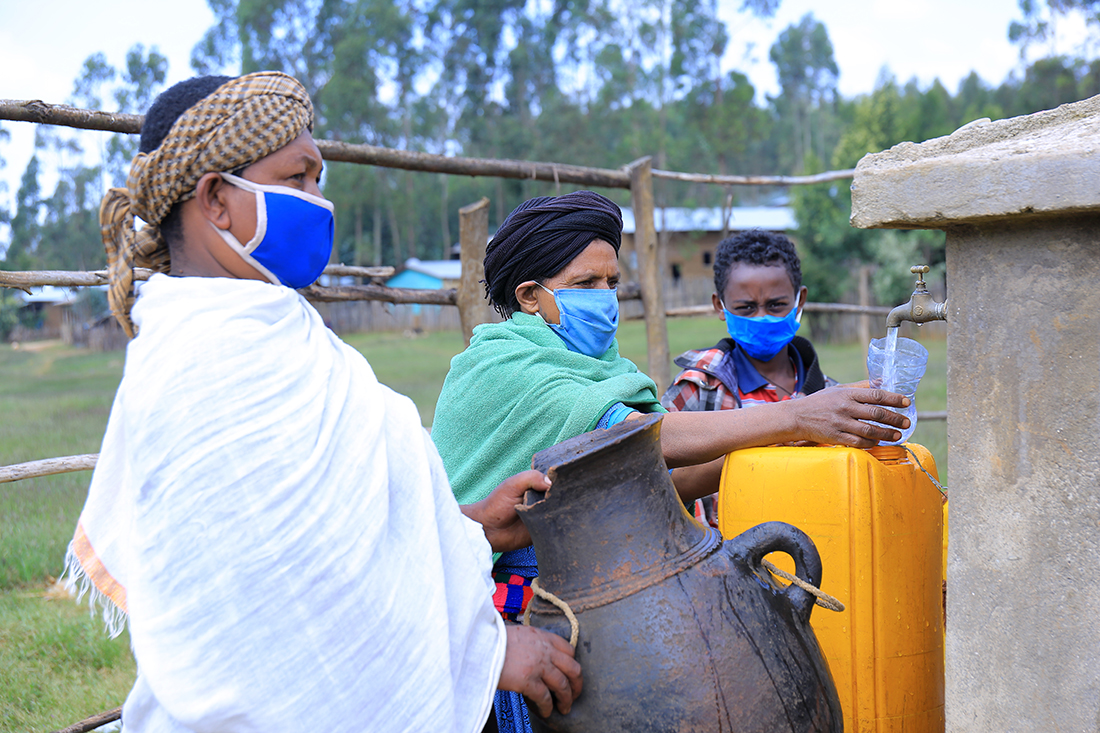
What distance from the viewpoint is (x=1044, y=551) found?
1.44 metres

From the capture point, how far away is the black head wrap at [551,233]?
205 cm

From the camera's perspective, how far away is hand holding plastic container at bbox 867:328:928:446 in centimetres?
213

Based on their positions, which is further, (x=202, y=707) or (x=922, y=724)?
(x=922, y=724)

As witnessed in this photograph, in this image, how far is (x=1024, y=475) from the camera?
4.77 ft

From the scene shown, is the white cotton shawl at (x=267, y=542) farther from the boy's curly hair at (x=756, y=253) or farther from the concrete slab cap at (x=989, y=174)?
the boy's curly hair at (x=756, y=253)

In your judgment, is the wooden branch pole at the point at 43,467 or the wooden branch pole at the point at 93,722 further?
the wooden branch pole at the point at 43,467

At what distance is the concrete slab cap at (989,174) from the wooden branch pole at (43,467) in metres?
2.60

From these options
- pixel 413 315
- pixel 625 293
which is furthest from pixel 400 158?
pixel 413 315

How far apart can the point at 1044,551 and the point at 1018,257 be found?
52 centimetres

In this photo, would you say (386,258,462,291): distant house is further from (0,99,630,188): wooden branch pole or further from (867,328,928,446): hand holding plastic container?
(867,328,928,446): hand holding plastic container

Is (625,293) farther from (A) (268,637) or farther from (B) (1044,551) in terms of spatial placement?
(A) (268,637)

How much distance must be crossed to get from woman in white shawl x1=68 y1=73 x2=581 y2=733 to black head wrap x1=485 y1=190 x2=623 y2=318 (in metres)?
0.62

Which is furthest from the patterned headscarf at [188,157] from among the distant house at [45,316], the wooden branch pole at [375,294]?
the distant house at [45,316]

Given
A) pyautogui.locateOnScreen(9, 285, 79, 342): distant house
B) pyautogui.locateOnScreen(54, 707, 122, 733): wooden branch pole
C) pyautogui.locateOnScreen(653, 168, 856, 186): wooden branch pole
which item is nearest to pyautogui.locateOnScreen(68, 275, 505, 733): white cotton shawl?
pyautogui.locateOnScreen(54, 707, 122, 733): wooden branch pole
